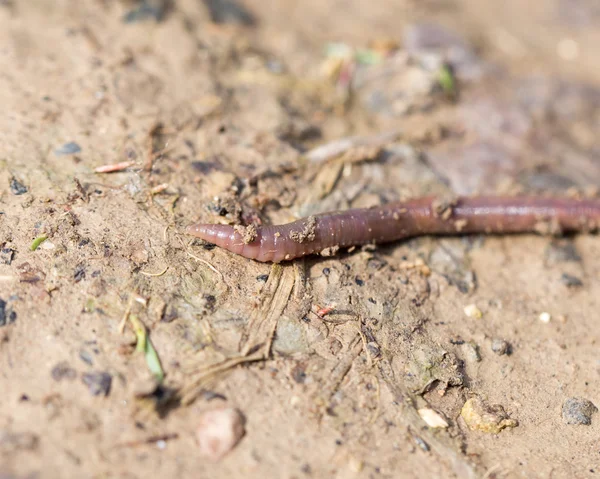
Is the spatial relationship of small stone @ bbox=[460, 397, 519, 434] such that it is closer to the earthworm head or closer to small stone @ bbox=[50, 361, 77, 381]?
the earthworm head

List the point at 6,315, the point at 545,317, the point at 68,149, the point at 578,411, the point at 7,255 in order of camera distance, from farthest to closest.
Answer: the point at 545,317
the point at 68,149
the point at 578,411
the point at 7,255
the point at 6,315

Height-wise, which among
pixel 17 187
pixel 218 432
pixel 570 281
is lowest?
pixel 570 281

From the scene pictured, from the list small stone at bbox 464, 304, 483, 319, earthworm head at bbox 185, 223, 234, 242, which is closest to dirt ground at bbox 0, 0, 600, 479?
small stone at bbox 464, 304, 483, 319

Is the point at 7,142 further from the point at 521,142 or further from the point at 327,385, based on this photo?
the point at 521,142

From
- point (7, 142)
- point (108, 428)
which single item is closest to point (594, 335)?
point (108, 428)

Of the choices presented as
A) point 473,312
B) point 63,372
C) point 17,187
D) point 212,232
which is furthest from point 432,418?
point 17,187

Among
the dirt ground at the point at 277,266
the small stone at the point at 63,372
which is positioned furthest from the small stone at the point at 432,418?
the small stone at the point at 63,372

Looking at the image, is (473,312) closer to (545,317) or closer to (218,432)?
(545,317)
